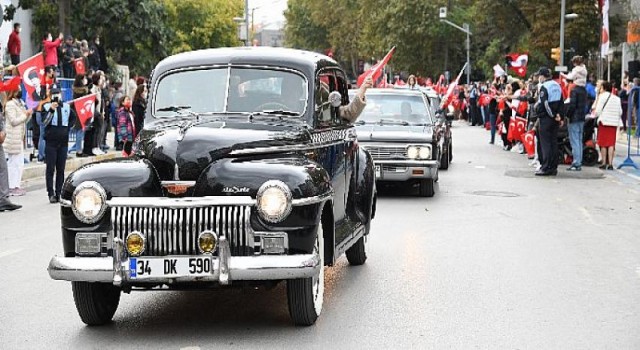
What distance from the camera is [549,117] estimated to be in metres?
21.5

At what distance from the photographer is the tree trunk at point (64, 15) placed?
41.4 m

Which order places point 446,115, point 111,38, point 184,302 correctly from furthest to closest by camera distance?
1. point 111,38
2. point 446,115
3. point 184,302

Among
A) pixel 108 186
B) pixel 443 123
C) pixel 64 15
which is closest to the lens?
pixel 108 186

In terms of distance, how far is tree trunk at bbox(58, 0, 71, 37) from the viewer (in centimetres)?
A: 4144

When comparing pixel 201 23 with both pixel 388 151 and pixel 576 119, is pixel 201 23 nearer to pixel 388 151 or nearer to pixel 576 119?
pixel 576 119

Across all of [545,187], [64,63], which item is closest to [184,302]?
[545,187]

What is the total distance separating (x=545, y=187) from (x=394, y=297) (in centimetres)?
1095

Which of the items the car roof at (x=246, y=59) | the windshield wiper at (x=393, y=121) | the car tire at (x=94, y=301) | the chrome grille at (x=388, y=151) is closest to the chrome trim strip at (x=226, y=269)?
the car tire at (x=94, y=301)

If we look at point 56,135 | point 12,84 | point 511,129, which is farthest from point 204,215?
point 511,129

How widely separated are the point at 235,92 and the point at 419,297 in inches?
86.8

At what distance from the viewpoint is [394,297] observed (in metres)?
8.95

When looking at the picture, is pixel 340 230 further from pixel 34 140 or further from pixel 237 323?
pixel 34 140

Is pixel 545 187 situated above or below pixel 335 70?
below

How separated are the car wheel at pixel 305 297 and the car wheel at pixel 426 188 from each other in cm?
934
